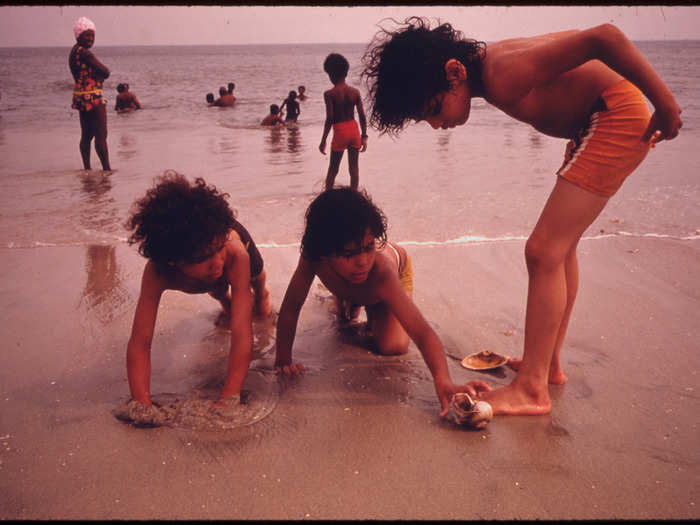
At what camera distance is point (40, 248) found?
3959 mm

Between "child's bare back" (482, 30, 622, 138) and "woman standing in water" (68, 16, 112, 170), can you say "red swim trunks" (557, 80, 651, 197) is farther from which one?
"woman standing in water" (68, 16, 112, 170)

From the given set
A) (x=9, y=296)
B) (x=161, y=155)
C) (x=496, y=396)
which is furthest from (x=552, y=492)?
(x=161, y=155)

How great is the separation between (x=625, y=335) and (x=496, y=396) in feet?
3.20

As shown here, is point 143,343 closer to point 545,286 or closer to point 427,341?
point 427,341

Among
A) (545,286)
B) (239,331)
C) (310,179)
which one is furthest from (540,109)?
(310,179)

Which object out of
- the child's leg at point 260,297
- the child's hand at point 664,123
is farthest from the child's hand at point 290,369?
the child's hand at point 664,123

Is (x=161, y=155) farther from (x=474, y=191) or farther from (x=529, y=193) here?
(x=529, y=193)

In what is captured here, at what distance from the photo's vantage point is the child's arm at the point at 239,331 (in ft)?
7.09

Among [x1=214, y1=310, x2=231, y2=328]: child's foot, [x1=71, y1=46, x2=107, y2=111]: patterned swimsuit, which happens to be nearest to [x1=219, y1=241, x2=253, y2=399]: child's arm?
[x1=214, y1=310, x2=231, y2=328]: child's foot

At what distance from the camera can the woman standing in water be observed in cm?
664

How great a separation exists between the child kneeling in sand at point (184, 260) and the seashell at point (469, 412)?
33.9 inches

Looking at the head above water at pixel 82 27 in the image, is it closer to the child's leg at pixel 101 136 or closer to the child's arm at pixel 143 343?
the child's leg at pixel 101 136

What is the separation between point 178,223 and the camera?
215 centimetres

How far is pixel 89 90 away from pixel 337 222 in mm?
6066
